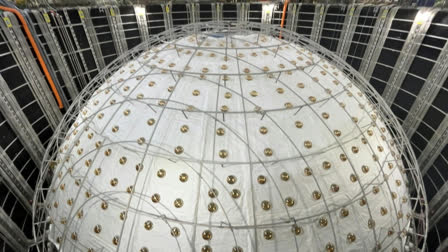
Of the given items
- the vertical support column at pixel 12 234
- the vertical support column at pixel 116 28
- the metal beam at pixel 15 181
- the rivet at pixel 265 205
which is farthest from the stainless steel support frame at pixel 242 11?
the vertical support column at pixel 12 234

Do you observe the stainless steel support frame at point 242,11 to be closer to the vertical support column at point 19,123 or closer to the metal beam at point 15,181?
the vertical support column at point 19,123

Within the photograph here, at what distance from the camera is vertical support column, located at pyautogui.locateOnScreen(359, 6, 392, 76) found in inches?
721

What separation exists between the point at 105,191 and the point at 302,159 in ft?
18.4

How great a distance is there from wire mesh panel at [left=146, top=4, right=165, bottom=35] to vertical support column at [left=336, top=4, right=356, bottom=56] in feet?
54.1

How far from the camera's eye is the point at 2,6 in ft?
42.9

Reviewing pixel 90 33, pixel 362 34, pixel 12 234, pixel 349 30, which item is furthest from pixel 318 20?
pixel 12 234

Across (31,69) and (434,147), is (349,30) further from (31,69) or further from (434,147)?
(31,69)

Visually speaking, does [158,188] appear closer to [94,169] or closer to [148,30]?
[94,169]

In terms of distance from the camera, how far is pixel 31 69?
14945 millimetres

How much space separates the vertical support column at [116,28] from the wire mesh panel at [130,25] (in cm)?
40

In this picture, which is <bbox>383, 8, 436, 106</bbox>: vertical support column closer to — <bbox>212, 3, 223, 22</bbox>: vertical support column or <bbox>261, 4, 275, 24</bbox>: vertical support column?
<bbox>261, 4, 275, 24</bbox>: vertical support column

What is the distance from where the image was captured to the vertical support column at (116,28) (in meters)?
20.5

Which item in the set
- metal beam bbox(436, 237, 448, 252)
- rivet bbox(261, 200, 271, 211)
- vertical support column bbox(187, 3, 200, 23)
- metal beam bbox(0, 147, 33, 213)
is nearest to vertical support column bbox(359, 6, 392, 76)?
metal beam bbox(436, 237, 448, 252)

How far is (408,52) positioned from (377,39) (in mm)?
2661
